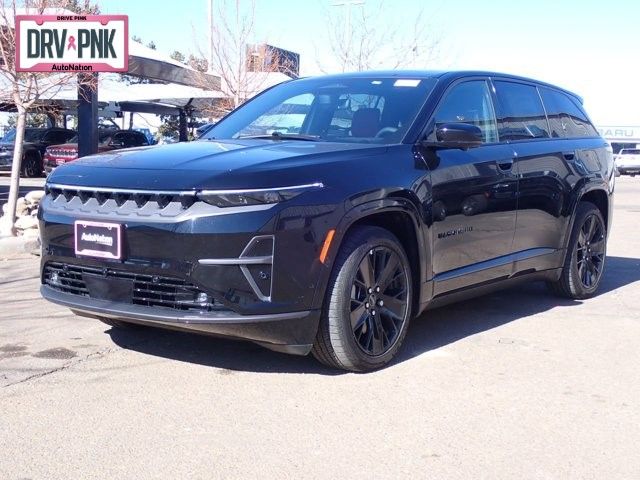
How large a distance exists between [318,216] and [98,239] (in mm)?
1166

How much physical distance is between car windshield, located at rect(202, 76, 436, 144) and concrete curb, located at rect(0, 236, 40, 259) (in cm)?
373

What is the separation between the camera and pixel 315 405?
4234mm

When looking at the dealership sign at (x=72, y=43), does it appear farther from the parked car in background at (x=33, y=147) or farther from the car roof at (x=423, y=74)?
the parked car in background at (x=33, y=147)

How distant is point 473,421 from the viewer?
13.4 ft

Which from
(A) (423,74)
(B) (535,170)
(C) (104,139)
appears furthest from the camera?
(C) (104,139)

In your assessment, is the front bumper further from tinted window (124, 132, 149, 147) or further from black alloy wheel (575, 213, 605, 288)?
tinted window (124, 132, 149, 147)

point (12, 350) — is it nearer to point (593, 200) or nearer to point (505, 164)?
point (505, 164)

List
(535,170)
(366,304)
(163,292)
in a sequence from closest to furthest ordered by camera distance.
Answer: (163,292), (366,304), (535,170)

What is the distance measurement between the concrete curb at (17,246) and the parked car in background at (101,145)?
542 inches

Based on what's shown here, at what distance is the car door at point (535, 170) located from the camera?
19.9 feet

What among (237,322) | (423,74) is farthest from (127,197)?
(423,74)

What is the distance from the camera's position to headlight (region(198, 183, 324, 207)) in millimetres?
4129

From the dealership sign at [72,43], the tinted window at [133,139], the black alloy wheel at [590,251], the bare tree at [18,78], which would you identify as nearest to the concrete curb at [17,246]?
the bare tree at [18,78]

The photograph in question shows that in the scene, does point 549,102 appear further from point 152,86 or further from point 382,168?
point 152,86
